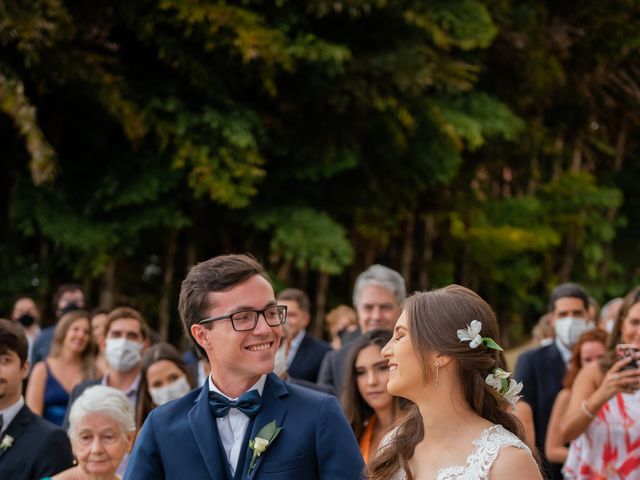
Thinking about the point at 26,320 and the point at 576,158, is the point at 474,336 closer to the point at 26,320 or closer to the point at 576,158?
the point at 26,320

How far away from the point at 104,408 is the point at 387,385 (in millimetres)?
1898

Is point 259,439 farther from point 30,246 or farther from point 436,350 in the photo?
point 30,246

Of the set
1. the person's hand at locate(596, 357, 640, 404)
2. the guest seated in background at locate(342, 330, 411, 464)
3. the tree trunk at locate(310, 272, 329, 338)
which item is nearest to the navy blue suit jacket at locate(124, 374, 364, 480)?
the guest seated in background at locate(342, 330, 411, 464)

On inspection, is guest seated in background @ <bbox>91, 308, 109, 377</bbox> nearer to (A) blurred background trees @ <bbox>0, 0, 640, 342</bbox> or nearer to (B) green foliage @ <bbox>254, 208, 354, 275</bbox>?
(A) blurred background trees @ <bbox>0, 0, 640, 342</bbox>

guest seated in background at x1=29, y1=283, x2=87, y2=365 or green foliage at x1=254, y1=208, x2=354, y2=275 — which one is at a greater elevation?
green foliage at x1=254, y1=208, x2=354, y2=275

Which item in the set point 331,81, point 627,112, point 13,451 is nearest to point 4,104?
point 331,81

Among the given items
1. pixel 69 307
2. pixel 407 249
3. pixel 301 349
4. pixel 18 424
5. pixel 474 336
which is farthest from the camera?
pixel 407 249

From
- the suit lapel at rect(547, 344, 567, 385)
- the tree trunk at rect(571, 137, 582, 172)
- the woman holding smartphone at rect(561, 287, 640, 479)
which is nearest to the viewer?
the woman holding smartphone at rect(561, 287, 640, 479)

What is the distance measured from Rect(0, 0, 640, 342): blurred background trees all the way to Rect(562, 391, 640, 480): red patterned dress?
17.0 ft

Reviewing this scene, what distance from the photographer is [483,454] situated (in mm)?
3154

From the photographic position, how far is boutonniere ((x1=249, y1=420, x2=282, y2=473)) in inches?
129

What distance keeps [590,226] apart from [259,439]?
1972cm

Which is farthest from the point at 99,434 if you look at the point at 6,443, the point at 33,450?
the point at 6,443

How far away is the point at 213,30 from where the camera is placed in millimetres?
11406
